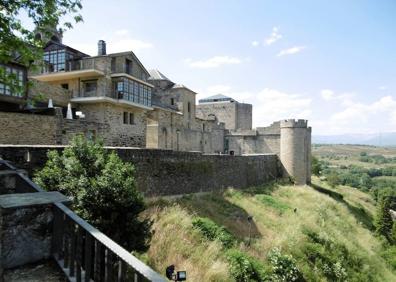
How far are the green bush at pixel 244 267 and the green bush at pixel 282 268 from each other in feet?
1.80

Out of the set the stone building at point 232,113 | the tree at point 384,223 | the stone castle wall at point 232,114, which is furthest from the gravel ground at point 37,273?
the stone castle wall at point 232,114

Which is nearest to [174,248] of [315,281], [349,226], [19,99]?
[315,281]

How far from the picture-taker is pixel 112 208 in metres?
7.20

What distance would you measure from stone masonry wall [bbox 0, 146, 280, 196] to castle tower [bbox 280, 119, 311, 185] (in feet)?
26.4

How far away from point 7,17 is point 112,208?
4.92m

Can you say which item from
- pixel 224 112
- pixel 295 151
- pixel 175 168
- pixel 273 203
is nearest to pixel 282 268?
pixel 175 168

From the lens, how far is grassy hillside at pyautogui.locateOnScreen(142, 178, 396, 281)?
9.59 metres

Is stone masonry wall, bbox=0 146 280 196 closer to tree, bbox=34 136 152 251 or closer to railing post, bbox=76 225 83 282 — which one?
tree, bbox=34 136 152 251

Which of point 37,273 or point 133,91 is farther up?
point 133,91

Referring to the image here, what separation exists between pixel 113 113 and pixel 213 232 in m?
16.5

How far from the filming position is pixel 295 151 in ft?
109

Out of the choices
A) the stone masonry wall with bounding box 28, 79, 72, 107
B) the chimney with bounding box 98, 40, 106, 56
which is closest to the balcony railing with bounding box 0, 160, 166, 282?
the stone masonry wall with bounding box 28, 79, 72, 107

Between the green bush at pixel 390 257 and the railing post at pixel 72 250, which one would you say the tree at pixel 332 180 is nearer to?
the green bush at pixel 390 257

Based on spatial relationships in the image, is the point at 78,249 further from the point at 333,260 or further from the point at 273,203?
the point at 273,203
